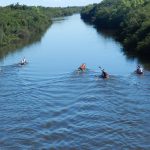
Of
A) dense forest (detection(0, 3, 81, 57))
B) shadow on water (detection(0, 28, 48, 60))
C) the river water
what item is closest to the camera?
the river water

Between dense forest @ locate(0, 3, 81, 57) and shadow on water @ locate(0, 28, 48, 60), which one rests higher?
dense forest @ locate(0, 3, 81, 57)

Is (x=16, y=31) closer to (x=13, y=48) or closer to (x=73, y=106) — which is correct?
(x=13, y=48)

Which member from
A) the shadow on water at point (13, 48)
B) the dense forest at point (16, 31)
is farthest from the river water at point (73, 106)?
the dense forest at point (16, 31)

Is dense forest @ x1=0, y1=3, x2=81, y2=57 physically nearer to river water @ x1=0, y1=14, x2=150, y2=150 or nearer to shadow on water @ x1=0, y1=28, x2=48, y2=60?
shadow on water @ x1=0, y1=28, x2=48, y2=60

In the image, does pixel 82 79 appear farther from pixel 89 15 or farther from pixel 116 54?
pixel 89 15

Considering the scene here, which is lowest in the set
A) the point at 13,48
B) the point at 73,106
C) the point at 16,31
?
the point at 73,106

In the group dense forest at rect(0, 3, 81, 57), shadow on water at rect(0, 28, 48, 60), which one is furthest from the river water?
dense forest at rect(0, 3, 81, 57)

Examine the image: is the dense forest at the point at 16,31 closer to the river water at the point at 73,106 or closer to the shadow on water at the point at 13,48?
the shadow on water at the point at 13,48

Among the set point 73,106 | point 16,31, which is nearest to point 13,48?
point 16,31

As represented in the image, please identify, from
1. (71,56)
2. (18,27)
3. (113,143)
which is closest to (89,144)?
(113,143)
